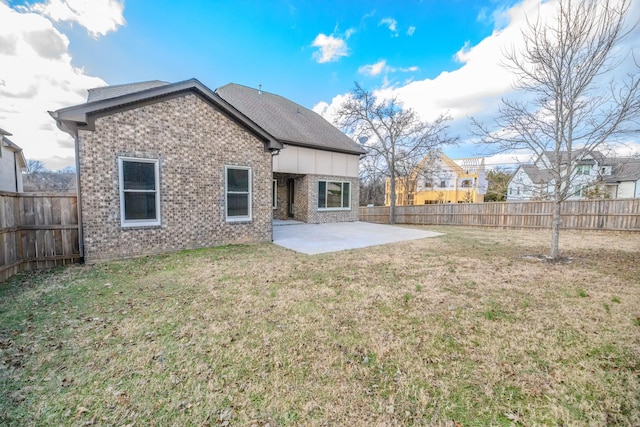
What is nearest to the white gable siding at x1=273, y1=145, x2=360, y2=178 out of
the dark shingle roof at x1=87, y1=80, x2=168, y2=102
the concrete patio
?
the concrete patio

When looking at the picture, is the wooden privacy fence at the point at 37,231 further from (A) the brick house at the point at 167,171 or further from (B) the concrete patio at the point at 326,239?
(B) the concrete patio at the point at 326,239

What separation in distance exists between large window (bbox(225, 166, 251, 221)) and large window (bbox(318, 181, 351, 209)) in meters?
6.18

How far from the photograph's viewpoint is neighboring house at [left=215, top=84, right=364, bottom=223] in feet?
44.3

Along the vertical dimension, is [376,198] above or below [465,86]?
below

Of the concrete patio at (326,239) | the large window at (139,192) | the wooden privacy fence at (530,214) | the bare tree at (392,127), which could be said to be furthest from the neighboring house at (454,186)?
the large window at (139,192)

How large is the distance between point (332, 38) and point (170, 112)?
429 inches

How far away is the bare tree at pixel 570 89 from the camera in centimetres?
600

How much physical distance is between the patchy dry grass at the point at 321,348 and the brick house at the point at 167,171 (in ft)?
5.46

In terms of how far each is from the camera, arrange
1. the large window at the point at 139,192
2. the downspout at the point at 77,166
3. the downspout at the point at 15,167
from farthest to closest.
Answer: the downspout at the point at 15,167 < the large window at the point at 139,192 < the downspout at the point at 77,166

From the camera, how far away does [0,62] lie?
8.53 metres

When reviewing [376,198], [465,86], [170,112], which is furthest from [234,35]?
[376,198]

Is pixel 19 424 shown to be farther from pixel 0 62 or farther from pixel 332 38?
pixel 332 38

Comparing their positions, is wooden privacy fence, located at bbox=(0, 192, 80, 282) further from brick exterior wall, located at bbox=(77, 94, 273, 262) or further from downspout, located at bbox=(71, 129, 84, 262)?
brick exterior wall, located at bbox=(77, 94, 273, 262)

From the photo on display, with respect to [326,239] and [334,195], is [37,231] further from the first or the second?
[334,195]
